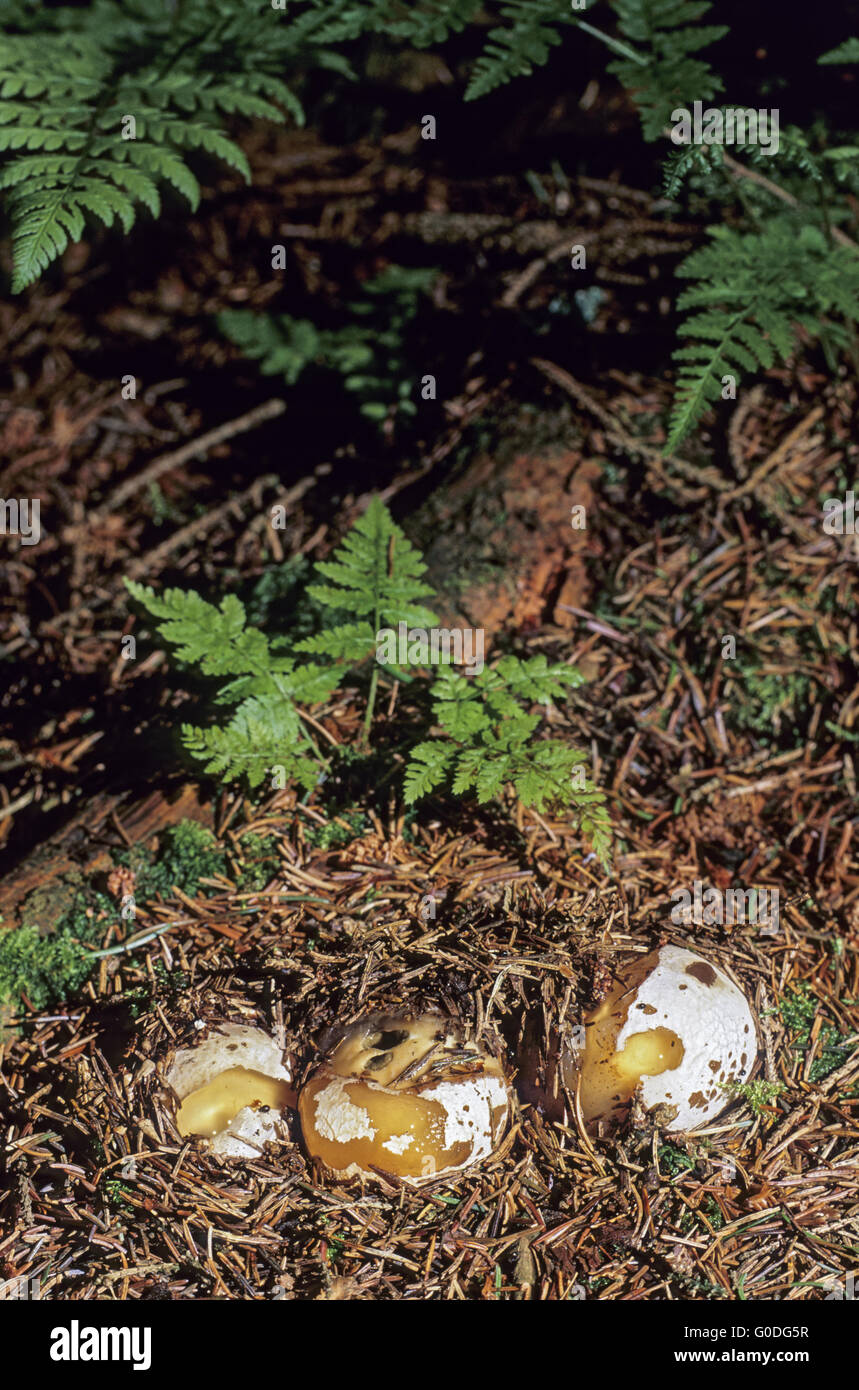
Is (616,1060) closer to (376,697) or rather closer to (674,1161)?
(674,1161)

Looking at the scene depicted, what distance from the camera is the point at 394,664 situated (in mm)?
3137

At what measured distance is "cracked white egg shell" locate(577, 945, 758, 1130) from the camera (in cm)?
242

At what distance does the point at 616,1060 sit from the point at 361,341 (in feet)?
11.2

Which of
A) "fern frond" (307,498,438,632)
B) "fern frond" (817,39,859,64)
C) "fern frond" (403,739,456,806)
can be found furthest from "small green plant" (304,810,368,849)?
"fern frond" (817,39,859,64)

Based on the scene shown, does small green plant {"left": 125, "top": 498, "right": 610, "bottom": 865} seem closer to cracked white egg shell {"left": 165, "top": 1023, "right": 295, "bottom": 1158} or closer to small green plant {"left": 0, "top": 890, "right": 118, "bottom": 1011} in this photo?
small green plant {"left": 0, "top": 890, "right": 118, "bottom": 1011}

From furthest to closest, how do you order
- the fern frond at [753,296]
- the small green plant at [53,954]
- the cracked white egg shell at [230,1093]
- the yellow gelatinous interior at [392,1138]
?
the fern frond at [753,296]
the small green plant at [53,954]
the cracked white egg shell at [230,1093]
the yellow gelatinous interior at [392,1138]

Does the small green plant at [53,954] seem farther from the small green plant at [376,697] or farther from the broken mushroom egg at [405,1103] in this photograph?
the broken mushroom egg at [405,1103]

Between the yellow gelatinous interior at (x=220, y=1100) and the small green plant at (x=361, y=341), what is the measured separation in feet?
9.44


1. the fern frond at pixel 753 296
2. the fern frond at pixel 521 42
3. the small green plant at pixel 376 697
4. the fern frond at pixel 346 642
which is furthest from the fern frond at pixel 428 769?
the fern frond at pixel 521 42

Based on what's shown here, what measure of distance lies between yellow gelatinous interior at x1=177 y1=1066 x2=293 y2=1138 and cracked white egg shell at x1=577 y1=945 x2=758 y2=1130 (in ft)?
3.01

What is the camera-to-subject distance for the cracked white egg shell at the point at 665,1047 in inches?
95.3

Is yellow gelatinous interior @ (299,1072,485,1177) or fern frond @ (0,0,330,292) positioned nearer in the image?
yellow gelatinous interior @ (299,1072,485,1177)
